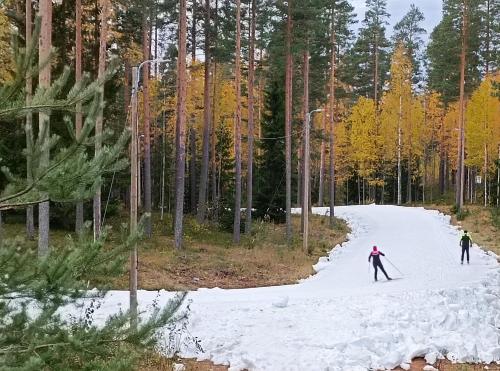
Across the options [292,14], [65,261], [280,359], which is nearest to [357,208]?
[292,14]

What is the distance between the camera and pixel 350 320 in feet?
46.9

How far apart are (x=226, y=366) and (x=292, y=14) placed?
72.0 ft

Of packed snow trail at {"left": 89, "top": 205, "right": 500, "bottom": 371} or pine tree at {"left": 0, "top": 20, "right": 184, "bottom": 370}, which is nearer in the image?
pine tree at {"left": 0, "top": 20, "right": 184, "bottom": 370}

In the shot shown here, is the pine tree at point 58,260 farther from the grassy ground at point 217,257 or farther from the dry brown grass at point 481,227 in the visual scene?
the dry brown grass at point 481,227

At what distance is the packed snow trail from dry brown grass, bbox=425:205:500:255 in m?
5.62

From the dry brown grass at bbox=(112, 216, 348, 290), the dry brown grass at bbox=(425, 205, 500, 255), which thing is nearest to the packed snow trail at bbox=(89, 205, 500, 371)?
the dry brown grass at bbox=(112, 216, 348, 290)

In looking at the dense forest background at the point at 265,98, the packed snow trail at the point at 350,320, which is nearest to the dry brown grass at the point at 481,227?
the dense forest background at the point at 265,98

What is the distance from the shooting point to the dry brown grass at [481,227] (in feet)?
93.3

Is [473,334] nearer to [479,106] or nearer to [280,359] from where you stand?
[280,359]

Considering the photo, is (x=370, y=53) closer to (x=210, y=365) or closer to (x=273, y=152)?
(x=273, y=152)

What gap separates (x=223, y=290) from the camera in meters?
18.9

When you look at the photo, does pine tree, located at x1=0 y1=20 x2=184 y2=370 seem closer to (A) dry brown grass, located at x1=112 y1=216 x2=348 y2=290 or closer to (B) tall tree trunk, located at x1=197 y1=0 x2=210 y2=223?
(A) dry brown grass, located at x1=112 y1=216 x2=348 y2=290

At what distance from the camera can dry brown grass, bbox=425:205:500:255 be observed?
2844 cm

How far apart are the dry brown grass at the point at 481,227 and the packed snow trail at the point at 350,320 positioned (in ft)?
18.4
